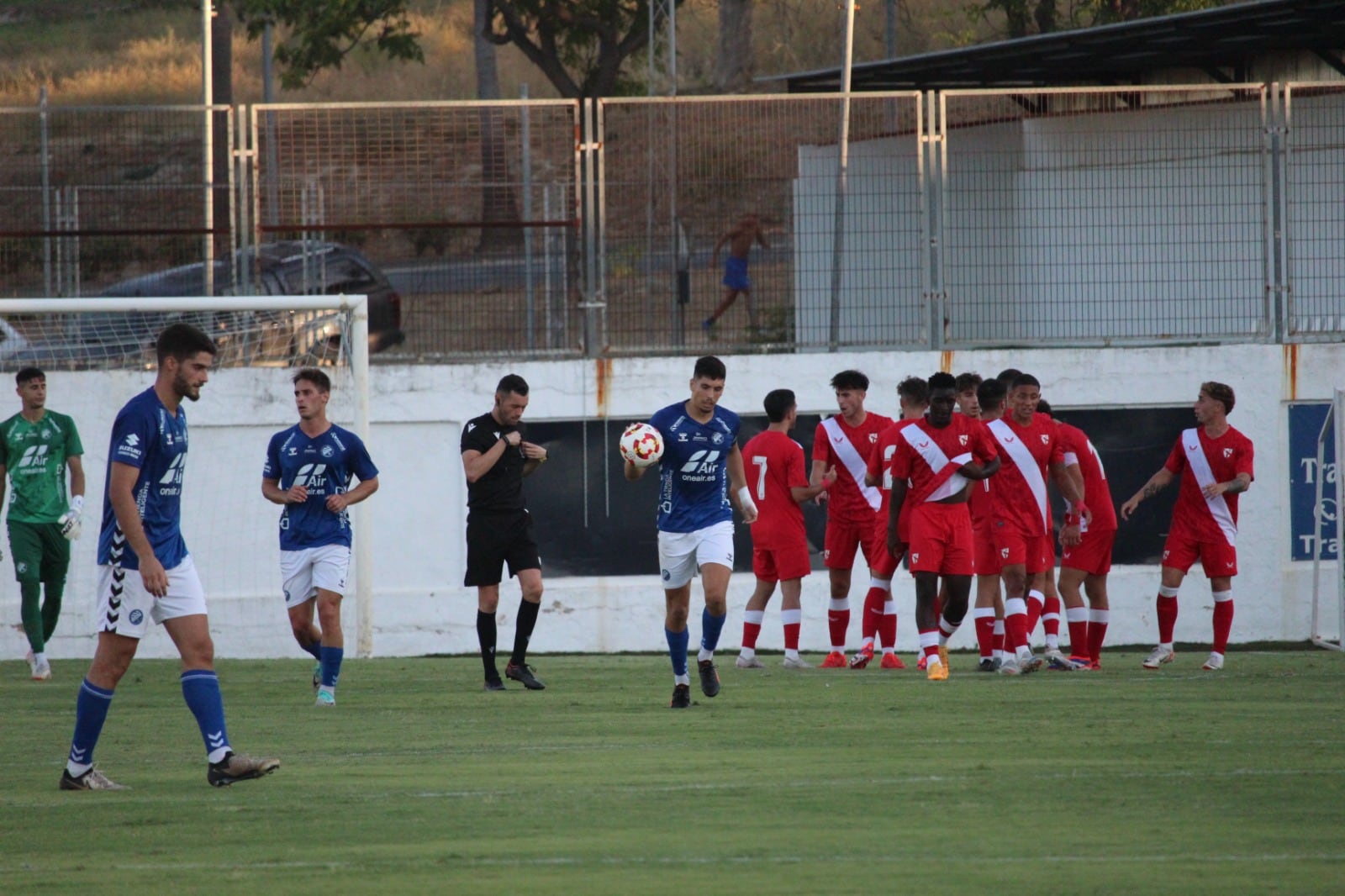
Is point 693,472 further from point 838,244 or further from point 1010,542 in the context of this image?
point 838,244

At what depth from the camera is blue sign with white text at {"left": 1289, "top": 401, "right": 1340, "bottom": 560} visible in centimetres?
1697

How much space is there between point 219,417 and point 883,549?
6.72 m

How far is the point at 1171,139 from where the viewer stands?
17.5m

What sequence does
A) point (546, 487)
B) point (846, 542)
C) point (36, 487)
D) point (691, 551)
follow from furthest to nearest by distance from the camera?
1. point (546, 487)
2. point (846, 542)
3. point (36, 487)
4. point (691, 551)

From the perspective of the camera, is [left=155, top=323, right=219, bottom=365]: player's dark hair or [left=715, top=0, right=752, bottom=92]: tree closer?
[left=155, top=323, right=219, bottom=365]: player's dark hair

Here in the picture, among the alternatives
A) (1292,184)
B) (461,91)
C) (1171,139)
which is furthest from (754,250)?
(461,91)

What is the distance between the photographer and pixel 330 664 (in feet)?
35.3

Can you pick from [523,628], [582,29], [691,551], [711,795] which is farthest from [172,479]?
[582,29]

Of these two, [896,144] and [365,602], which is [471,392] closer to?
[365,602]

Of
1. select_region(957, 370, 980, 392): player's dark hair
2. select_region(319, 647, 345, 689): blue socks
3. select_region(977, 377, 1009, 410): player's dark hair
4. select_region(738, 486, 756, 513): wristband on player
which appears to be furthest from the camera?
select_region(957, 370, 980, 392): player's dark hair

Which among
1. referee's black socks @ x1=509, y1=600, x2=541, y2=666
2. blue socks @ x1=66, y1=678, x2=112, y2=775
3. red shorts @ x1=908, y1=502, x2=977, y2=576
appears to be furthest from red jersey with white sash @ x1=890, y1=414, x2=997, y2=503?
blue socks @ x1=66, y1=678, x2=112, y2=775

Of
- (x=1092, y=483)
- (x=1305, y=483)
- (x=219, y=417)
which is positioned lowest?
(x=1305, y=483)

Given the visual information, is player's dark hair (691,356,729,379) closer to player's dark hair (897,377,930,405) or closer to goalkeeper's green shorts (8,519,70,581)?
player's dark hair (897,377,930,405)

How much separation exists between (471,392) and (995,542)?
624 cm
